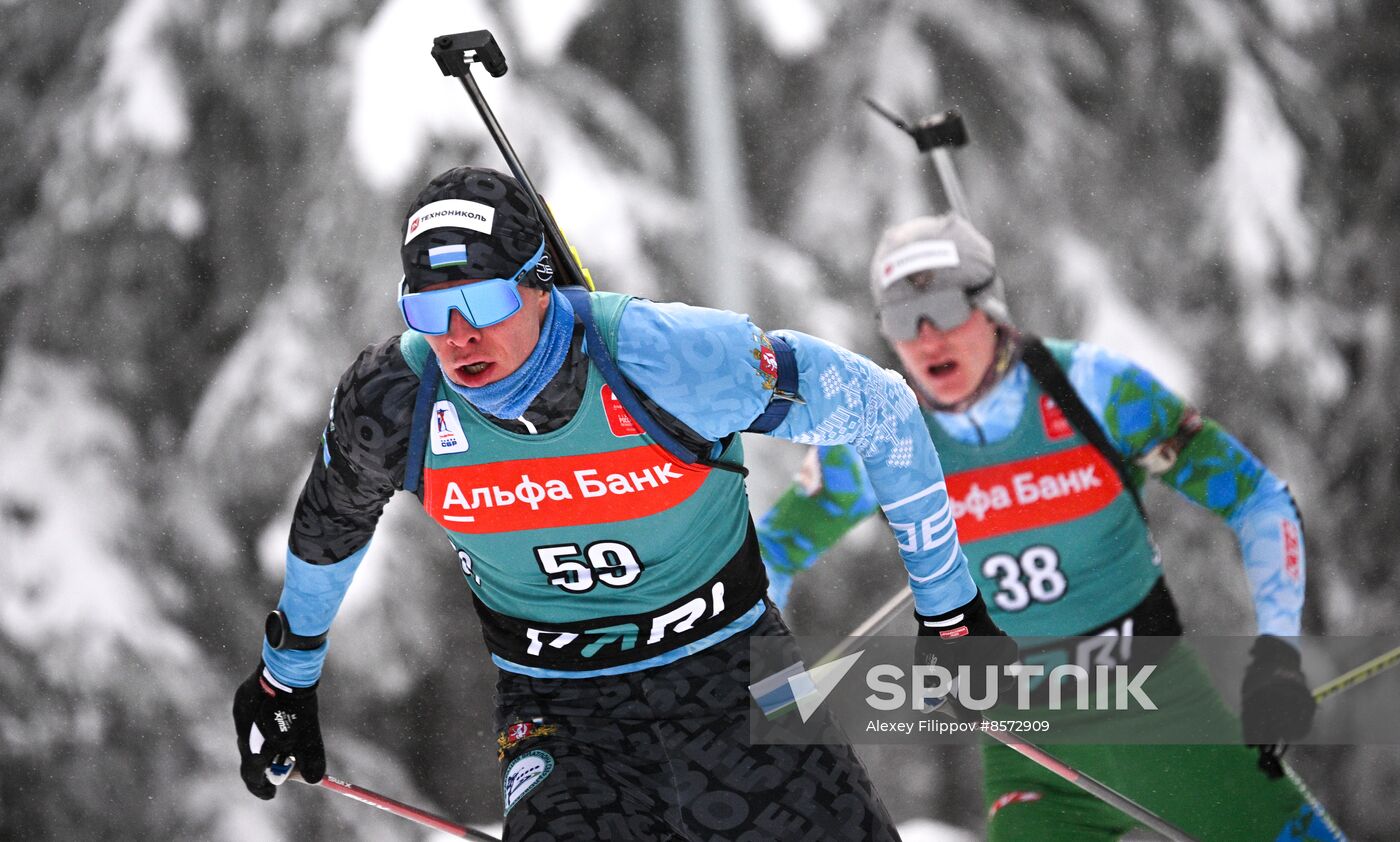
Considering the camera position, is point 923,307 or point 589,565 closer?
point 589,565

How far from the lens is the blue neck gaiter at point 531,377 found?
2598mm

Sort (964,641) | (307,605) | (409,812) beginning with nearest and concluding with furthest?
(964,641) → (307,605) → (409,812)

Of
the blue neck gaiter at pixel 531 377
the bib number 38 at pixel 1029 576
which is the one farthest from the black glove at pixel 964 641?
the blue neck gaiter at pixel 531 377

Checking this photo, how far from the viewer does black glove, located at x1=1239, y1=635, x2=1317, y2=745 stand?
356cm

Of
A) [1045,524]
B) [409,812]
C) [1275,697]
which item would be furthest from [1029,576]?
[409,812]

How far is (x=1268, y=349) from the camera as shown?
223 inches

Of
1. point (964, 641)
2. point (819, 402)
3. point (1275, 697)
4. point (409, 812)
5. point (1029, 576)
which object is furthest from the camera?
point (1029, 576)

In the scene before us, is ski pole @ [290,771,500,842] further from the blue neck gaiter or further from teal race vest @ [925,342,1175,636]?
teal race vest @ [925,342,1175,636]

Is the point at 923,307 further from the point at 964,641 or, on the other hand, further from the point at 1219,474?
the point at 964,641

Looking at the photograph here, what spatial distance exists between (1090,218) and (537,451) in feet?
11.6

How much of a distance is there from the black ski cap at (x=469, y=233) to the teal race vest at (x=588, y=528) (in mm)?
207

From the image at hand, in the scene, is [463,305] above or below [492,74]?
below

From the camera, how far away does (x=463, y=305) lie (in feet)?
8.25

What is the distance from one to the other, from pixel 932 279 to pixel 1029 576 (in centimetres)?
83
